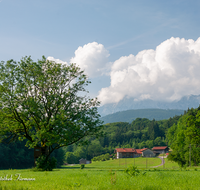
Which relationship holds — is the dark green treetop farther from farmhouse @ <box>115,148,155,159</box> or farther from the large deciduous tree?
farmhouse @ <box>115,148,155,159</box>

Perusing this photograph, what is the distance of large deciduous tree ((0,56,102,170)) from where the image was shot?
29234mm

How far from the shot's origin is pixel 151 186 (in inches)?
418

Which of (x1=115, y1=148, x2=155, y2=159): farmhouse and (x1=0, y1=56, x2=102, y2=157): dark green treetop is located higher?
(x1=0, y1=56, x2=102, y2=157): dark green treetop

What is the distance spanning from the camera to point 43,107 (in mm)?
30641

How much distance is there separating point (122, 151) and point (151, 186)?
165 m

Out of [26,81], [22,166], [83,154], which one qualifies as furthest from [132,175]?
[83,154]

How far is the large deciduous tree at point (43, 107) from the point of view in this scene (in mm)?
29234

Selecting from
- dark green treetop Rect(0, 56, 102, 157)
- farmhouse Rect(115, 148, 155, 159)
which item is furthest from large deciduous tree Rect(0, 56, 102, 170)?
farmhouse Rect(115, 148, 155, 159)

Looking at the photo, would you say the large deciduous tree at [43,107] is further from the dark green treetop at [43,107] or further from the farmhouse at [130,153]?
the farmhouse at [130,153]

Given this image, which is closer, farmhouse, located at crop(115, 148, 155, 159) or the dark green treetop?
the dark green treetop

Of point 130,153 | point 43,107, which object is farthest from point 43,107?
point 130,153

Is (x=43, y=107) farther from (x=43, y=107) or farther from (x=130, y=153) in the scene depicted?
(x=130, y=153)

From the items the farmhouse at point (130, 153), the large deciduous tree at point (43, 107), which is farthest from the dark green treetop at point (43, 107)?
the farmhouse at point (130, 153)

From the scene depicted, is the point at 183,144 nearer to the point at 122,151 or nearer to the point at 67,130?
the point at 67,130
